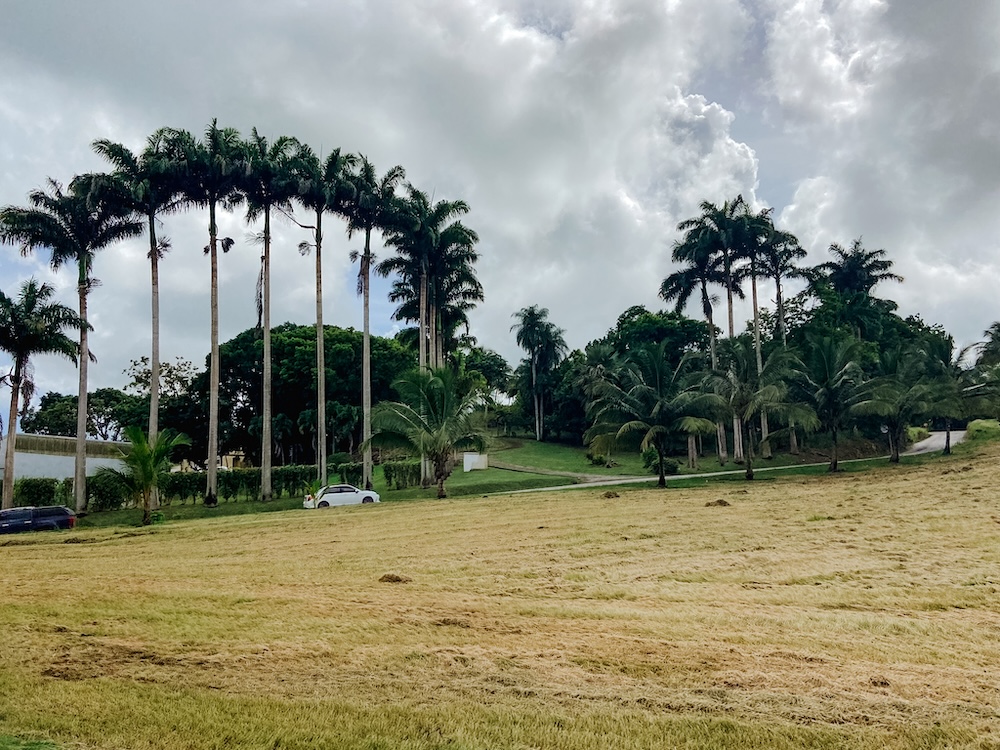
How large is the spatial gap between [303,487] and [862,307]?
46019mm

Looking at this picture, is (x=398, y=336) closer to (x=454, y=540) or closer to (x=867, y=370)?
(x=867, y=370)

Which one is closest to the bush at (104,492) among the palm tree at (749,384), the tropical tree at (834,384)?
the palm tree at (749,384)

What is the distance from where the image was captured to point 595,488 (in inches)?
1222

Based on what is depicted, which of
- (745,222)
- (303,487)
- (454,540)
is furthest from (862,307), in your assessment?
(454,540)

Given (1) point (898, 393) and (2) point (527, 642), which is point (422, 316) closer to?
(1) point (898, 393)

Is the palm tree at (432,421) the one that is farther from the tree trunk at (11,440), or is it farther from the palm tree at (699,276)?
the palm tree at (699,276)

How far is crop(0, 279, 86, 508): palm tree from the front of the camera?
2848 cm

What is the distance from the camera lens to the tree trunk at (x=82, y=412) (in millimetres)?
29450

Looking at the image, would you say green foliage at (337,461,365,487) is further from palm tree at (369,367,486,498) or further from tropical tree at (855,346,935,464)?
tropical tree at (855,346,935,464)

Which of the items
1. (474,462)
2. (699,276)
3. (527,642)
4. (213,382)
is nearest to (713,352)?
(699,276)

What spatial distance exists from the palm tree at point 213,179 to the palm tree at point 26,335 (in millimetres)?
6292

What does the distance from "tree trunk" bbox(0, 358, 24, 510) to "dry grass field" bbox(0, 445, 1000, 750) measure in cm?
1542

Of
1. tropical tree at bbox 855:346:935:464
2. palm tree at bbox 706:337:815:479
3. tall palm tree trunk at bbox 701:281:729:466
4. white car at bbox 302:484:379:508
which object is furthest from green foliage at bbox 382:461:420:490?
tropical tree at bbox 855:346:935:464

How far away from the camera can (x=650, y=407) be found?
32812 mm
